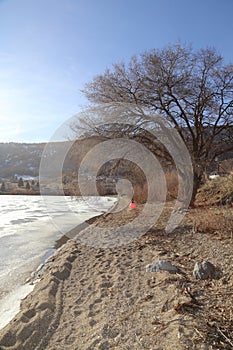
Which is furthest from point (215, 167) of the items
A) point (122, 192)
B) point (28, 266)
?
point (28, 266)

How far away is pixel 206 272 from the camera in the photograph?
4.00 metres

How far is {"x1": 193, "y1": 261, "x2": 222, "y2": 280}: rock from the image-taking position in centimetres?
395

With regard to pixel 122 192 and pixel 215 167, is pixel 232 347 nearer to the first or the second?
pixel 215 167

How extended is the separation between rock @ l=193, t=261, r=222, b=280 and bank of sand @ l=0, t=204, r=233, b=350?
10cm

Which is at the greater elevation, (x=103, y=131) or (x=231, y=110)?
(x=231, y=110)

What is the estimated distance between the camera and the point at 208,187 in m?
12.9

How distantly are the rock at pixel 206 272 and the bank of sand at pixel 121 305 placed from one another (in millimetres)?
101

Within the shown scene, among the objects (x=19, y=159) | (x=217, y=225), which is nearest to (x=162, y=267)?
(x=217, y=225)

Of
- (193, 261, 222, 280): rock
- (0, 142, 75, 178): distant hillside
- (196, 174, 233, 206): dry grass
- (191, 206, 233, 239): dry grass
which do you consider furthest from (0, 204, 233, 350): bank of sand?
(0, 142, 75, 178): distant hillside

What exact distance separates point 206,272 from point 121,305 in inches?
53.3

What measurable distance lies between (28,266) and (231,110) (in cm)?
826

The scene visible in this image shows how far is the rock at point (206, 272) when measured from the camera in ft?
13.0

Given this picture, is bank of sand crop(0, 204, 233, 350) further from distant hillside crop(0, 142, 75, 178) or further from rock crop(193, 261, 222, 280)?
distant hillside crop(0, 142, 75, 178)

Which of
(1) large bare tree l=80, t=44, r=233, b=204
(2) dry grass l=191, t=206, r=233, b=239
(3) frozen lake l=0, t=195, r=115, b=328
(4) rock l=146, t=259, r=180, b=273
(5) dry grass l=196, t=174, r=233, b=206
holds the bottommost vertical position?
(3) frozen lake l=0, t=195, r=115, b=328
